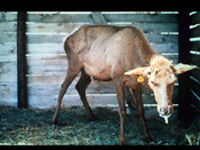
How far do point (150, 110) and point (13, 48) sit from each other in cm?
370

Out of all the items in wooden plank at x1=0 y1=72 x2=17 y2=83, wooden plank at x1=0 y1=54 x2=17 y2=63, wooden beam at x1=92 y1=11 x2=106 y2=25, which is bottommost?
wooden plank at x1=0 y1=72 x2=17 y2=83

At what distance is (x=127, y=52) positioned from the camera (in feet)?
18.4

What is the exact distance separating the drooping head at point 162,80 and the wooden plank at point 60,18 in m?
2.90

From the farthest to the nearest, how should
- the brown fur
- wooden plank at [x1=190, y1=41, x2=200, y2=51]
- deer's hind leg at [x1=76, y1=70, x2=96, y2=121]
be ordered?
deer's hind leg at [x1=76, y1=70, x2=96, y2=121], wooden plank at [x1=190, y1=41, x2=200, y2=51], the brown fur

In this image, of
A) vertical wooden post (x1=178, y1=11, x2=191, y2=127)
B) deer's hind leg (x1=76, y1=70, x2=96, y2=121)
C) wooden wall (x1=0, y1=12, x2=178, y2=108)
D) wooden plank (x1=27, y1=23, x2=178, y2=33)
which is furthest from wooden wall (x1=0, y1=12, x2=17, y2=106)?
vertical wooden post (x1=178, y1=11, x2=191, y2=127)

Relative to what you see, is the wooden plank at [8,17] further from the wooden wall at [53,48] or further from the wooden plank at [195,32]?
the wooden plank at [195,32]

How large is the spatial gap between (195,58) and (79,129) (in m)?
2.74

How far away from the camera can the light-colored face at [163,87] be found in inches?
174

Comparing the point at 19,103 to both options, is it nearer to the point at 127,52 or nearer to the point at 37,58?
the point at 37,58

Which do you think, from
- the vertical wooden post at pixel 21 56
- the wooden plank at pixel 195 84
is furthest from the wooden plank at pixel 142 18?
the vertical wooden post at pixel 21 56

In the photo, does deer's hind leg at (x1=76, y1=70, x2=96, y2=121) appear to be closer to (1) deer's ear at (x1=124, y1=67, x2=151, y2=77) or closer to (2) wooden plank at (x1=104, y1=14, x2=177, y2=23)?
(2) wooden plank at (x1=104, y1=14, x2=177, y2=23)

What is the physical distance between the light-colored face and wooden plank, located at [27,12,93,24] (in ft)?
10.4

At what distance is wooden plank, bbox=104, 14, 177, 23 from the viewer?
7.23 m

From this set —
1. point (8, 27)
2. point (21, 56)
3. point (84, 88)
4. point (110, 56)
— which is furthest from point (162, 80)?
point (8, 27)
